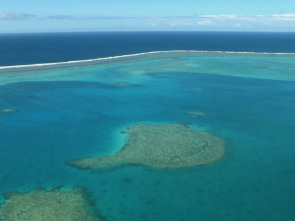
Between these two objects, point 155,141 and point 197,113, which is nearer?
point 155,141

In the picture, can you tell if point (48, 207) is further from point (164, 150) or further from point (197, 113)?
point (197, 113)

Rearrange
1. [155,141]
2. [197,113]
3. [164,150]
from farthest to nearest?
[197,113] < [155,141] < [164,150]

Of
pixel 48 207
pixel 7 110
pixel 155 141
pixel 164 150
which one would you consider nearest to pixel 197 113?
pixel 155 141

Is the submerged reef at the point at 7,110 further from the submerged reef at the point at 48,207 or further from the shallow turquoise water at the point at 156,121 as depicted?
the submerged reef at the point at 48,207

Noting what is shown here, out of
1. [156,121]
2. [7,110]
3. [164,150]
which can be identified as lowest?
[164,150]

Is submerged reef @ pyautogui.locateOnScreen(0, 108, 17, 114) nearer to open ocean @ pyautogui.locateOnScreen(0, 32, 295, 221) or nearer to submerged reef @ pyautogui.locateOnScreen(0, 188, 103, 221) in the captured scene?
open ocean @ pyautogui.locateOnScreen(0, 32, 295, 221)

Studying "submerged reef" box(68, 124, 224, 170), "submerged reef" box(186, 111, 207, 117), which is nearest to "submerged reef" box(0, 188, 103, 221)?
"submerged reef" box(68, 124, 224, 170)
